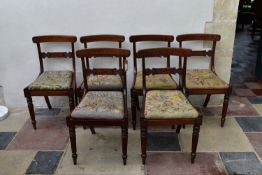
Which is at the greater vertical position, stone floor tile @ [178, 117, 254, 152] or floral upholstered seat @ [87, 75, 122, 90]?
floral upholstered seat @ [87, 75, 122, 90]

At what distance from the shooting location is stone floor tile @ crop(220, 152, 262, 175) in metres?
2.10

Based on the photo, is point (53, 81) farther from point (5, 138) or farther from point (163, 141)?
point (163, 141)

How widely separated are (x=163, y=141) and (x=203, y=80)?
2.17 feet

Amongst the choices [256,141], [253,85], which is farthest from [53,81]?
[253,85]

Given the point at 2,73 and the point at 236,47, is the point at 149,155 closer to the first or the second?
the point at 2,73

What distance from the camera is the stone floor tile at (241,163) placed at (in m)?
2.10

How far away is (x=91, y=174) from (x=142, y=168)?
373mm

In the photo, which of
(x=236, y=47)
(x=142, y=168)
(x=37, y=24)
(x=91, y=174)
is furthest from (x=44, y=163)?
(x=236, y=47)

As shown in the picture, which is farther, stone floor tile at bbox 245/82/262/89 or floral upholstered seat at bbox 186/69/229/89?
stone floor tile at bbox 245/82/262/89

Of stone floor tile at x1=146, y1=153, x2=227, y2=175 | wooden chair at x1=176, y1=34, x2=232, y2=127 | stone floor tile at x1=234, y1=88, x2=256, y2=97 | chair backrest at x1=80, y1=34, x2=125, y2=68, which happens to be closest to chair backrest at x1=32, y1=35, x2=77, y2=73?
chair backrest at x1=80, y1=34, x2=125, y2=68

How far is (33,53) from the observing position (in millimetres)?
2936

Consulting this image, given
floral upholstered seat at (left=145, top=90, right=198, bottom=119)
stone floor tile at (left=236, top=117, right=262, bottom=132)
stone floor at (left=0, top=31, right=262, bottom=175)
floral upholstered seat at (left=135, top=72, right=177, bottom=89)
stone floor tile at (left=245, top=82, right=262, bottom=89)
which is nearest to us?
floral upholstered seat at (left=145, top=90, right=198, bottom=119)

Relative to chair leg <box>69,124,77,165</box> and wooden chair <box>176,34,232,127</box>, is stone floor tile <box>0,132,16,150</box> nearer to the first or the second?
chair leg <box>69,124,77,165</box>

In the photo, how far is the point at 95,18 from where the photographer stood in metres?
2.80
